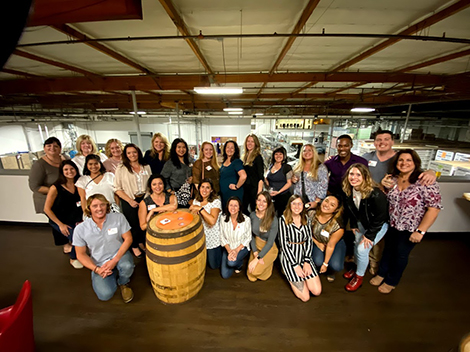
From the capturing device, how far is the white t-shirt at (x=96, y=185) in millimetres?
2330

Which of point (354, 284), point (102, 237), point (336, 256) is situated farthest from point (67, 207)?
point (354, 284)

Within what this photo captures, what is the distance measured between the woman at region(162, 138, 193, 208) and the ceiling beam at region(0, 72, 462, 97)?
2.36 metres

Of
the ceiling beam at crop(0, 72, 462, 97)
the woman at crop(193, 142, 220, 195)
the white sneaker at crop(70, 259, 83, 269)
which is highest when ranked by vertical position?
the ceiling beam at crop(0, 72, 462, 97)

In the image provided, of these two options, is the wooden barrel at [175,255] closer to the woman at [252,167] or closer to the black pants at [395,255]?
the woman at [252,167]

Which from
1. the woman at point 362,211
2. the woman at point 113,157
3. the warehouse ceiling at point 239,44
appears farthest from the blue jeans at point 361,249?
the woman at point 113,157

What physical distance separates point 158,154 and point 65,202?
50.7 inches

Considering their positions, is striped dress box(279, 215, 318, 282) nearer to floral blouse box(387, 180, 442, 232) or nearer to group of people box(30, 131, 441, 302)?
group of people box(30, 131, 441, 302)

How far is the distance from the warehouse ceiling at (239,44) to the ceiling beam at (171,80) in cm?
2

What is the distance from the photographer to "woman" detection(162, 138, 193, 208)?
265 centimetres

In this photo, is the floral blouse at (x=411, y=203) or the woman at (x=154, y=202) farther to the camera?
the woman at (x=154, y=202)

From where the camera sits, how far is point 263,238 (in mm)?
2361

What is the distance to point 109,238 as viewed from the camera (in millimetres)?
2018

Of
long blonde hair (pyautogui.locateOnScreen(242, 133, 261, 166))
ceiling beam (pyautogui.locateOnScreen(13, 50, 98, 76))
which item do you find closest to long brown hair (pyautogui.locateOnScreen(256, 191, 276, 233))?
long blonde hair (pyautogui.locateOnScreen(242, 133, 261, 166))

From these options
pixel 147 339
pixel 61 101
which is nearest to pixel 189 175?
pixel 147 339
